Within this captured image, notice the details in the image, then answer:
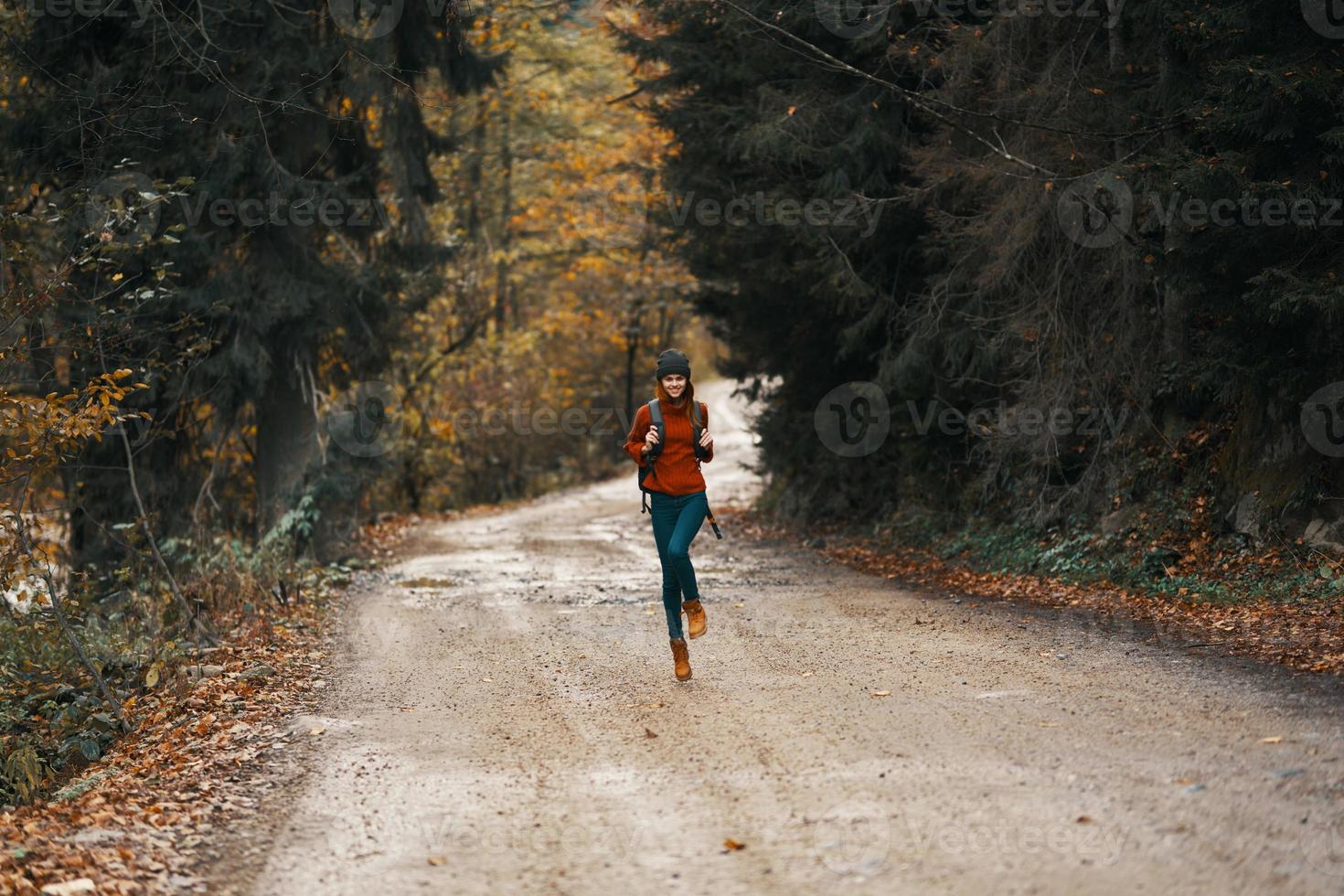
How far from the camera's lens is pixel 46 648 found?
12.1m

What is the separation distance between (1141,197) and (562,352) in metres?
26.3

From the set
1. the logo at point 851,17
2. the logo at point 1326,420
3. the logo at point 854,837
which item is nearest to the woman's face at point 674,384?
the logo at point 854,837

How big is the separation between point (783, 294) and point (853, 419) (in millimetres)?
2159

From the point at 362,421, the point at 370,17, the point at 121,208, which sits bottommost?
the point at 362,421

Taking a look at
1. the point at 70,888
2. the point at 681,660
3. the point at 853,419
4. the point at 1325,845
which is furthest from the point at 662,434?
the point at 853,419

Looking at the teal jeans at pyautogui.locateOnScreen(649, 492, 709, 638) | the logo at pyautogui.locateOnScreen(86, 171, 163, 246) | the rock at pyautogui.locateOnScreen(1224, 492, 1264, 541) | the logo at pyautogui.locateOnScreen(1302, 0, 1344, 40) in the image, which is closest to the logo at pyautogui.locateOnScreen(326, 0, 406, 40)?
the logo at pyautogui.locateOnScreen(86, 171, 163, 246)

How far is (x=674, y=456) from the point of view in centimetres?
879

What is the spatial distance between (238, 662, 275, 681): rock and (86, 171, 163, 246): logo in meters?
3.84

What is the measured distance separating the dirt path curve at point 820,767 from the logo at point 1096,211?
13.4ft

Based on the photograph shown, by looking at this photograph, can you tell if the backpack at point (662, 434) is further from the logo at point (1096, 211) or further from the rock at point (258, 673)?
the logo at point (1096, 211)

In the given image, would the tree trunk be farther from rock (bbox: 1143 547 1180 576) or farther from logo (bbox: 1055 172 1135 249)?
rock (bbox: 1143 547 1180 576)

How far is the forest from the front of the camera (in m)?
10.2

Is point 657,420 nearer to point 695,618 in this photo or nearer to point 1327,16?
point 695,618

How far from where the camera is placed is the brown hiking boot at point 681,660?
889 cm
